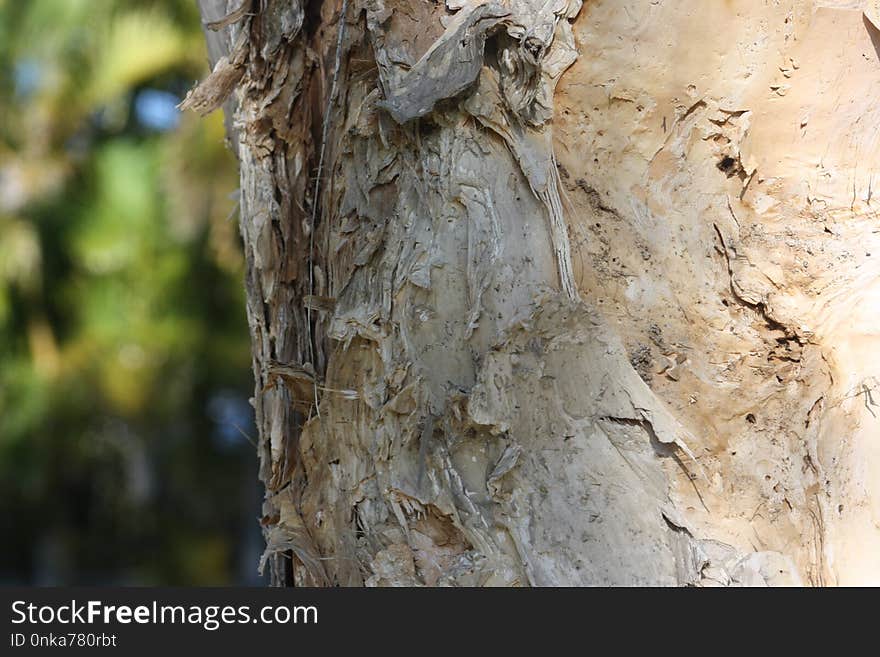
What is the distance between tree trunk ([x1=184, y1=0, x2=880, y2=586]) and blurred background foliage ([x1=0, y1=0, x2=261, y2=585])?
241 inches

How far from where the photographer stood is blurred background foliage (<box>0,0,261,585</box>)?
769cm

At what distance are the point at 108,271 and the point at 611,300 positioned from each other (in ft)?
25.0

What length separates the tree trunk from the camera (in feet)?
3.94

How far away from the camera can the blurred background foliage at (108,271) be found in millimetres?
7691

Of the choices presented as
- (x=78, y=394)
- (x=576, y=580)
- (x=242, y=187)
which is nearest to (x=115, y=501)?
(x=78, y=394)

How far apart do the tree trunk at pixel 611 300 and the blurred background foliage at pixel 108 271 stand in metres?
6.11

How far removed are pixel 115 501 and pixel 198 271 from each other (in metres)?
2.70

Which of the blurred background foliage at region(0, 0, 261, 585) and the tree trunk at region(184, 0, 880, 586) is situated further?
the blurred background foliage at region(0, 0, 261, 585)

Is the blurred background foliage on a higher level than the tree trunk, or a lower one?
higher

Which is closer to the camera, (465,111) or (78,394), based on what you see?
(465,111)

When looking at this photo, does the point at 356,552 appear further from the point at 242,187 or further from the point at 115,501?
the point at 115,501

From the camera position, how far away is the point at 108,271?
8.14 metres

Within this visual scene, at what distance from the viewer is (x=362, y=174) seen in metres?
1.41

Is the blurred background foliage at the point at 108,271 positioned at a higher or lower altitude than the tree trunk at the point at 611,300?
higher
